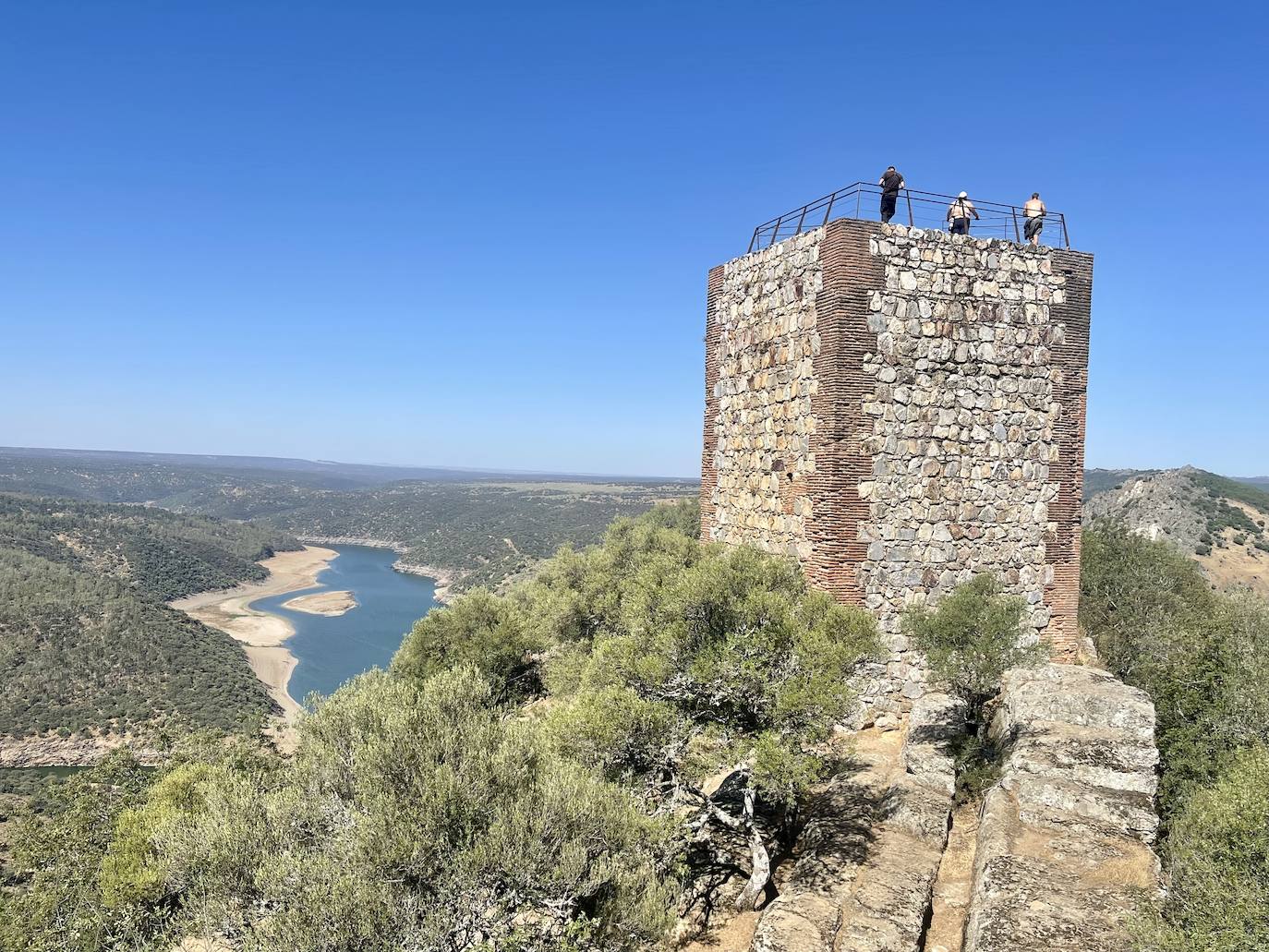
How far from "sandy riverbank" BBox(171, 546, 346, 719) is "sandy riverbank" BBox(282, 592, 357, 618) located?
488 centimetres

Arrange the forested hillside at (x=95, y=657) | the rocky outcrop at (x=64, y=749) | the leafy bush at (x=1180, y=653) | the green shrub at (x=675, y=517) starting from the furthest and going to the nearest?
the forested hillside at (x=95, y=657) < the rocky outcrop at (x=64, y=749) < the green shrub at (x=675, y=517) < the leafy bush at (x=1180, y=653)

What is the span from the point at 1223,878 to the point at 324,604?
99519 millimetres

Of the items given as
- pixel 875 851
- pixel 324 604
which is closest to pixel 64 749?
pixel 875 851

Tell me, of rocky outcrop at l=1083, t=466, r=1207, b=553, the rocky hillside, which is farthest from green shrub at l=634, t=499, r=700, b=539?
rocky outcrop at l=1083, t=466, r=1207, b=553

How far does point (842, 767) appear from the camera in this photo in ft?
28.0

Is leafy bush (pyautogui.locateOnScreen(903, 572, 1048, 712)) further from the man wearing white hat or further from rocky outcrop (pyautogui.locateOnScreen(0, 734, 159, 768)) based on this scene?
rocky outcrop (pyautogui.locateOnScreen(0, 734, 159, 768))

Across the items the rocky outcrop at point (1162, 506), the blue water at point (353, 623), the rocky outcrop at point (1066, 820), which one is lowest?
the blue water at point (353, 623)

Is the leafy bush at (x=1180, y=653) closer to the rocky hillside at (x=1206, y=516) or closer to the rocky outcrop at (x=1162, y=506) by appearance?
the rocky hillside at (x=1206, y=516)

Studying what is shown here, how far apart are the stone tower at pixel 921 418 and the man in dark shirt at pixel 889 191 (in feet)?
1.50

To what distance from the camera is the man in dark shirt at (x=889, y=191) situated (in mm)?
10023

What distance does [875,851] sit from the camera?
669cm

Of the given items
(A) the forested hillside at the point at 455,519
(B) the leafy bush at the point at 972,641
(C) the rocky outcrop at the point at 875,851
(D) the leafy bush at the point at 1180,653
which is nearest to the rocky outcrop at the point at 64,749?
(A) the forested hillside at the point at 455,519

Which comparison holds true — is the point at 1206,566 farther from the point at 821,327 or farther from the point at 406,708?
the point at 406,708

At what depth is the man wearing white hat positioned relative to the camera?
10508 millimetres
